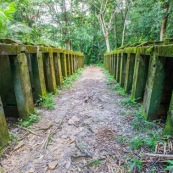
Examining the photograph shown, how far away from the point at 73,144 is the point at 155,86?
1.76 m

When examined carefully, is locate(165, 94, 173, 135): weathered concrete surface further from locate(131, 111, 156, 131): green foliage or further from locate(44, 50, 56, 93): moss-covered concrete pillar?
locate(44, 50, 56, 93): moss-covered concrete pillar

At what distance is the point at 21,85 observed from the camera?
2828mm

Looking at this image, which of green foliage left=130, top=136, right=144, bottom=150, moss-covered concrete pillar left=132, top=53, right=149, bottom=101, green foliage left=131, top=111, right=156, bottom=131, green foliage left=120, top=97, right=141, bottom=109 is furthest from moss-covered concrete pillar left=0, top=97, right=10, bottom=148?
moss-covered concrete pillar left=132, top=53, right=149, bottom=101

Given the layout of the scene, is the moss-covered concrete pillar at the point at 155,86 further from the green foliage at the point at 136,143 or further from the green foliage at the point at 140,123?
the green foliage at the point at 136,143

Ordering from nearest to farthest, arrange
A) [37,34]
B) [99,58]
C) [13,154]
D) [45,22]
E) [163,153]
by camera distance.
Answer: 1. [163,153]
2. [13,154]
3. [37,34]
4. [45,22]
5. [99,58]

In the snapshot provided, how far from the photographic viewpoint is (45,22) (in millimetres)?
16984

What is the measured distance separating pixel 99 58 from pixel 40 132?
23328 millimetres

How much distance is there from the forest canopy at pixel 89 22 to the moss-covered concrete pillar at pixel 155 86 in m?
7.02

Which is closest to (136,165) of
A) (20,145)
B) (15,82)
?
(20,145)

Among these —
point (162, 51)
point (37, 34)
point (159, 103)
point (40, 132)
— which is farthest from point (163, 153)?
point (37, 34)

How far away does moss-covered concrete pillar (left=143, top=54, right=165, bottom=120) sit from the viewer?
8.41 feet

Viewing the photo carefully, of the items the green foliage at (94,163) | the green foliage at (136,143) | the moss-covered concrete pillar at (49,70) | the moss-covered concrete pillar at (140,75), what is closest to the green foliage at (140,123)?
the green foliage at (136,143)

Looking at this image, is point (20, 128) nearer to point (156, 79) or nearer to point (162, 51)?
point (156, 79)

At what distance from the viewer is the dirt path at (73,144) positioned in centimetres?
193
